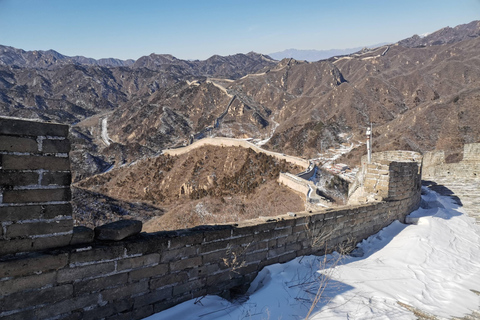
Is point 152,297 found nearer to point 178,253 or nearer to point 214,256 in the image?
point 178,253

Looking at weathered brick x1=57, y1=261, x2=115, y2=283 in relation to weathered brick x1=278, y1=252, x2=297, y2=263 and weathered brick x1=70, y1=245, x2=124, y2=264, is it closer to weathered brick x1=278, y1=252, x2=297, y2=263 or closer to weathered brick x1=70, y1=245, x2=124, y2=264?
weathered brick x1=70, y1=245, x2=124, y2=264

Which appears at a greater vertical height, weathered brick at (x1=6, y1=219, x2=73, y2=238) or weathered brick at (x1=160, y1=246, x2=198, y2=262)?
weathered brick at (x1=6, y1=219, x2=73, y2=238)

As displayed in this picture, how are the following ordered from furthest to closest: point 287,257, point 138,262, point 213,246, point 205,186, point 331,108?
point 331,108, point 205,186, point 287,257, point 213,246, point 138,262

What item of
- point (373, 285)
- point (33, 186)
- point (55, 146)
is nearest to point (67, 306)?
point (33, 186)

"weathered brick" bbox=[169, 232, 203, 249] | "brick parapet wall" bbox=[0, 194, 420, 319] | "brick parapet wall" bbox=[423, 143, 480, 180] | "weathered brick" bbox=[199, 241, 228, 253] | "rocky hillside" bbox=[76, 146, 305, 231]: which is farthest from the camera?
"rocky hillside" bbox=[76, 146, 305, 231]

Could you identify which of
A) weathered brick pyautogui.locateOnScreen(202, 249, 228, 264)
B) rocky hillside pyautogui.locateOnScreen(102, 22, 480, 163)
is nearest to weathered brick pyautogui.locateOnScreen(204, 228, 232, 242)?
weathered brick pyautogui.locateOnScreen(202, 249, 228, 264)

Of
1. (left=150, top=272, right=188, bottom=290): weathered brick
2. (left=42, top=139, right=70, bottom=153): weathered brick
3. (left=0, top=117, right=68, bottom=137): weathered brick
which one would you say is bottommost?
(left=150, top=272, right=188, bottom=290): weathered brick
